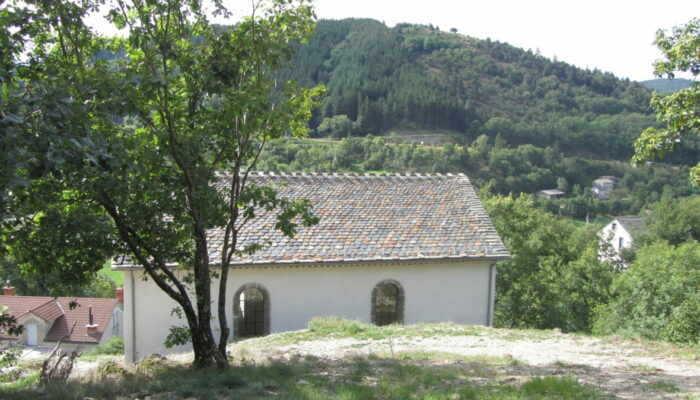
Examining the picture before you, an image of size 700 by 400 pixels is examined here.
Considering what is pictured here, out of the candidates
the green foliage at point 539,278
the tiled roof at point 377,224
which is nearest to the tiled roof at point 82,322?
the tiled roof at point 377,224

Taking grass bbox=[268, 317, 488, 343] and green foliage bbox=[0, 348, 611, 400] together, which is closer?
green foliage bbox=[0, 348, 611, 400]

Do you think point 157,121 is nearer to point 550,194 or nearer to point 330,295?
point 330,295

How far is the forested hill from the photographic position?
95188 millimetres

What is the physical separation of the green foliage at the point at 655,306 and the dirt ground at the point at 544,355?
5831 mm

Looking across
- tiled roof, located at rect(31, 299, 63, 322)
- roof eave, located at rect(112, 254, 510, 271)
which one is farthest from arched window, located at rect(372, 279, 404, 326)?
tiled roof, located at rect(31, 299, 63, 322)

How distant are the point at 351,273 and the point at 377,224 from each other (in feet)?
6.30

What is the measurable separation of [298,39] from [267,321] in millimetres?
9125

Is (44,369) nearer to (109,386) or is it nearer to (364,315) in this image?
(109,386)

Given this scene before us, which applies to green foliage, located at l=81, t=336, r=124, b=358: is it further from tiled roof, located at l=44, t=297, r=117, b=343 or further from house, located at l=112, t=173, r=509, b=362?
house, located at l=112, t=173, r=509, b=362

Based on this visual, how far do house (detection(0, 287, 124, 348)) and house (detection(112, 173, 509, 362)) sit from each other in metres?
18.5

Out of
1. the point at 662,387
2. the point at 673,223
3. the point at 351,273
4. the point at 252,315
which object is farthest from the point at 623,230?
the point at 662,387

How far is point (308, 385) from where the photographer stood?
7.71m

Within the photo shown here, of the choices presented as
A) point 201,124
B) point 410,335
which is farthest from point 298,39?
point 410,335

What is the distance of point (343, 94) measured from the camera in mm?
92688
